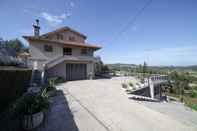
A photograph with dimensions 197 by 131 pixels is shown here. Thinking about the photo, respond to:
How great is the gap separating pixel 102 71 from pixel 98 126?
855 inches

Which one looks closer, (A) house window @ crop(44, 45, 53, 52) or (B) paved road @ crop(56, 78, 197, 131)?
(B) paved road @ crop(56, 78, 197, 131)

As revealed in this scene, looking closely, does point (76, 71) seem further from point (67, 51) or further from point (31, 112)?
point (31, 112)

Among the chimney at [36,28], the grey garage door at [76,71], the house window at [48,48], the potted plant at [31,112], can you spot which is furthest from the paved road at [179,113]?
the chimney at [36,28]

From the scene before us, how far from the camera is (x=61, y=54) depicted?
17391 millimetres

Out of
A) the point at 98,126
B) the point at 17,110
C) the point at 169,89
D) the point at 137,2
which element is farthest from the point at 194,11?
the point at 169,89

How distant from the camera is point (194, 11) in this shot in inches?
357

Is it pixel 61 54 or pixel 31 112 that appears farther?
pixel 61 54

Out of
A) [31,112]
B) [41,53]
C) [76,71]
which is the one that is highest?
[41,53]

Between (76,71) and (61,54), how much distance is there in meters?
3.59

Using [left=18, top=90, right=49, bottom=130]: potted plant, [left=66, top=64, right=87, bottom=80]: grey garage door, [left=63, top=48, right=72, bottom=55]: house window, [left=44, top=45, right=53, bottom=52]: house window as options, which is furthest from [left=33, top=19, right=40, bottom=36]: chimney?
[left=18, top=90, right=49, bottom=130]: potted plant

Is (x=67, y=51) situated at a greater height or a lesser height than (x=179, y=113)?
greater

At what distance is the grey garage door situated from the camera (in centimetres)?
1764

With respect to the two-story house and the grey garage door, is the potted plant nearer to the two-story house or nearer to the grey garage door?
the two-story house

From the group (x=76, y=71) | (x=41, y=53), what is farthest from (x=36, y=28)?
(x=76, y=71)
